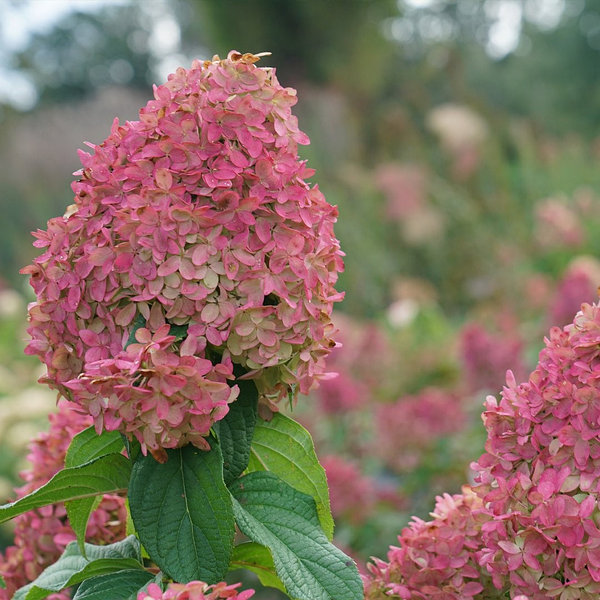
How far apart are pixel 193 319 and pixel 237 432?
0.14 meters

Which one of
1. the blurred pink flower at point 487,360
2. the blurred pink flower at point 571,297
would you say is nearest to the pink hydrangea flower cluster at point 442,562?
the blurred pink flower at point 487,360

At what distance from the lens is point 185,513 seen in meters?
0.89

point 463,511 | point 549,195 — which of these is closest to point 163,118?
point 463,511

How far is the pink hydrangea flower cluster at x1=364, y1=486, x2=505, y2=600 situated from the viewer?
0.94m

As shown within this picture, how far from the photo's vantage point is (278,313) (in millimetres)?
871

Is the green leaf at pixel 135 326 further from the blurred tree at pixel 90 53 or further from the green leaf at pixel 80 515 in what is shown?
the blurred tree at pixel 90 53

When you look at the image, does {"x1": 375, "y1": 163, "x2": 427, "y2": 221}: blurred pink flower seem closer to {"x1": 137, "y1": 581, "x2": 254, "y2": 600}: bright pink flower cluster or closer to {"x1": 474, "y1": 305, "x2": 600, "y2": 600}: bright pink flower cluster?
{"x1": 474, "y1": 305, "x2": 600, "y2": 600}: bright pink flower cluster

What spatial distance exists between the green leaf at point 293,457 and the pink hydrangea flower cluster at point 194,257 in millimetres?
80

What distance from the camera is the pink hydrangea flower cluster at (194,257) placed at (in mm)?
849

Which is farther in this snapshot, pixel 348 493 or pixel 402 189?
pixel 402 189

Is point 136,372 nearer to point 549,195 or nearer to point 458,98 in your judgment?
point 549,195

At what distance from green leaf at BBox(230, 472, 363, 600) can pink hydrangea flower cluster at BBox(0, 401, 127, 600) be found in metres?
0.29

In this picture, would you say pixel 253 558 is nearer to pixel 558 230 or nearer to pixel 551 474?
pixel 551 474

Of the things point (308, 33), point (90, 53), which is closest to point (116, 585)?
point (308, 33)
